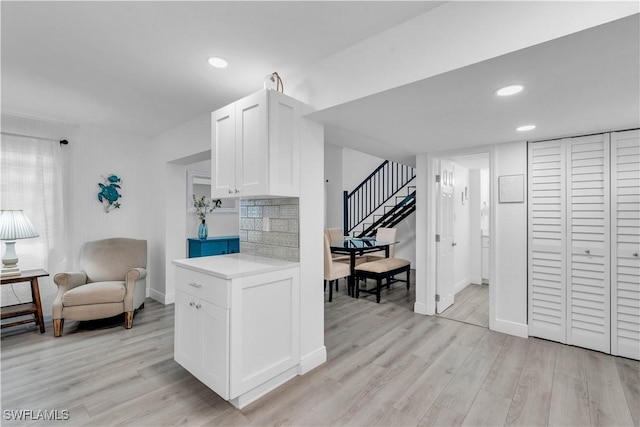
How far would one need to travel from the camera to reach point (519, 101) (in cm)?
202

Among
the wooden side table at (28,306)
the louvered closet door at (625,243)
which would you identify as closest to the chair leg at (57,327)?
the wooden side table at (28,306)

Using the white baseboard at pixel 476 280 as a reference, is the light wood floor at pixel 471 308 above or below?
below

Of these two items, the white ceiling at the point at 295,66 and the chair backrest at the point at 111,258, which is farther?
the chair backrest at the point at 111,258

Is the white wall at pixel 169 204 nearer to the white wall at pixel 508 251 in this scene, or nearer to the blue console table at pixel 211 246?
the blue console table at pixel 211 246

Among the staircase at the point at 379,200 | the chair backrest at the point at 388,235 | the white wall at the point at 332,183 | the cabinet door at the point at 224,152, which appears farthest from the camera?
the white wall at the point at 332,183

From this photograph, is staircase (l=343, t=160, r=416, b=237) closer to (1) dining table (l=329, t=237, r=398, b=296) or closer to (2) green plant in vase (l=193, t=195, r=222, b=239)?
(1) dining table (l=329, t=237, r=398, b=296)

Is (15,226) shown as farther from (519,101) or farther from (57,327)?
(519,101)

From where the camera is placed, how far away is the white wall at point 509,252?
121 inches

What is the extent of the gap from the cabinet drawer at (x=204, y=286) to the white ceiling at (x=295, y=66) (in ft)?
4.75

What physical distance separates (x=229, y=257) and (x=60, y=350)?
186cm

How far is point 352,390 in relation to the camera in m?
2.12

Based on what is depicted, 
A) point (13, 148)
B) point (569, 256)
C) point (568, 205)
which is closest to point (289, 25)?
point (568, 205)

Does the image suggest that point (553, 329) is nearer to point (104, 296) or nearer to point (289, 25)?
point (289, 25)

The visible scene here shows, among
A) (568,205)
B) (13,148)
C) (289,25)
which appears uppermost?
(289,25)
